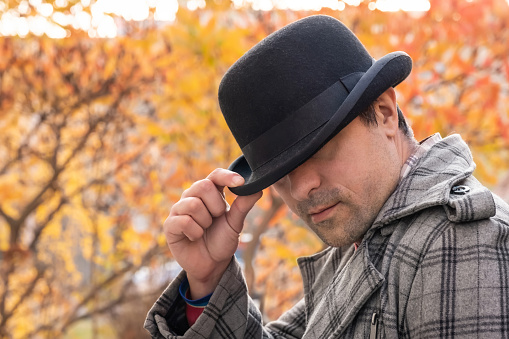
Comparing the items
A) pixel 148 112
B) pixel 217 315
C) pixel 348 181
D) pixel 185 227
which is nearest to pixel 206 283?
pixel 217 315

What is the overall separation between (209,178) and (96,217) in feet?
12.4

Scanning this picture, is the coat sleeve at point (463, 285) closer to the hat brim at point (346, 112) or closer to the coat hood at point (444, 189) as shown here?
the coat hood at point (444, 189)

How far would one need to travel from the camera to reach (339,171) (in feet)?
4.58

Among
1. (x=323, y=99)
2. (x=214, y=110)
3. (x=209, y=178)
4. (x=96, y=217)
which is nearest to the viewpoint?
(x=323, y=99)

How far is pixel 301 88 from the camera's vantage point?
1395mm

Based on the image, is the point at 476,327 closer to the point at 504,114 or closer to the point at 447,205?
the point at 447,205

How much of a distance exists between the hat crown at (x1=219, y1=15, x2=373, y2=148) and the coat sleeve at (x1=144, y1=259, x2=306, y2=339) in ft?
1.86

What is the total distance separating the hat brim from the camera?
133 cm

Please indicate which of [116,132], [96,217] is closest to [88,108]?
[116,132]

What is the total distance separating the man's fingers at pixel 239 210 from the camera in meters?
1.73

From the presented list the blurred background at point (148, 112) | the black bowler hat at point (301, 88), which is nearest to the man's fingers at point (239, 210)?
the black bowler hat at point (301, 88)

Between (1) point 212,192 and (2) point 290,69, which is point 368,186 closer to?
Result: (2) point 290,69

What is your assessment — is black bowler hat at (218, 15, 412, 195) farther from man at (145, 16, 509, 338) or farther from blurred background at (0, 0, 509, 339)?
blurred background at (0, 0, 509, 339)

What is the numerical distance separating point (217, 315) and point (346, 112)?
32.4 inches
